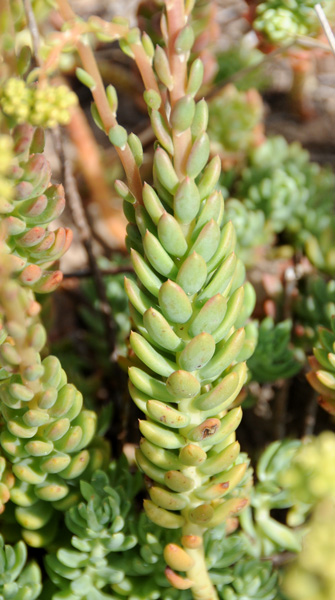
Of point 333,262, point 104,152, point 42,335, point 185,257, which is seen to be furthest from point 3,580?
point 104,152

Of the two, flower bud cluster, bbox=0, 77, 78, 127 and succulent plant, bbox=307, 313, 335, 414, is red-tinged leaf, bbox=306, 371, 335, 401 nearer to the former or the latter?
succulent plant, bbox=307, 313, 335, 414

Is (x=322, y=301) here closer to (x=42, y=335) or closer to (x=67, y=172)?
(x=67, y=172)

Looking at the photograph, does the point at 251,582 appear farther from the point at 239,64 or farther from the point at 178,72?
the point at 239,64

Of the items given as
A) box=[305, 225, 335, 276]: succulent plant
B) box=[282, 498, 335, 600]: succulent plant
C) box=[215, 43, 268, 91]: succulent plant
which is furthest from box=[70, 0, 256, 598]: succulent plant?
box=[215, 43, 268, 91]: succulent plant

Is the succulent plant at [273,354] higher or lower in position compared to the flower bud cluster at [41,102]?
lower

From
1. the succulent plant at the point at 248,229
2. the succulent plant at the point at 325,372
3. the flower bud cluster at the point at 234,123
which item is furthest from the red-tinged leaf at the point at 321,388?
the flower bud cluster at the point at 234,123

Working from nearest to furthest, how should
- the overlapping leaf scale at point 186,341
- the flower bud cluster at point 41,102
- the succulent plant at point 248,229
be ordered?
1. the flower bud cluster at point 41,102
2. the overlapping leaf scale at point 186,341
3. the succulent plant at point 248,229

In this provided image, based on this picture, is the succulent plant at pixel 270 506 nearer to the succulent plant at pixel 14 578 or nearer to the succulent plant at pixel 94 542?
the succulent plant at pixel 94 542

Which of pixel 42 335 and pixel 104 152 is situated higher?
pixel 42 335
